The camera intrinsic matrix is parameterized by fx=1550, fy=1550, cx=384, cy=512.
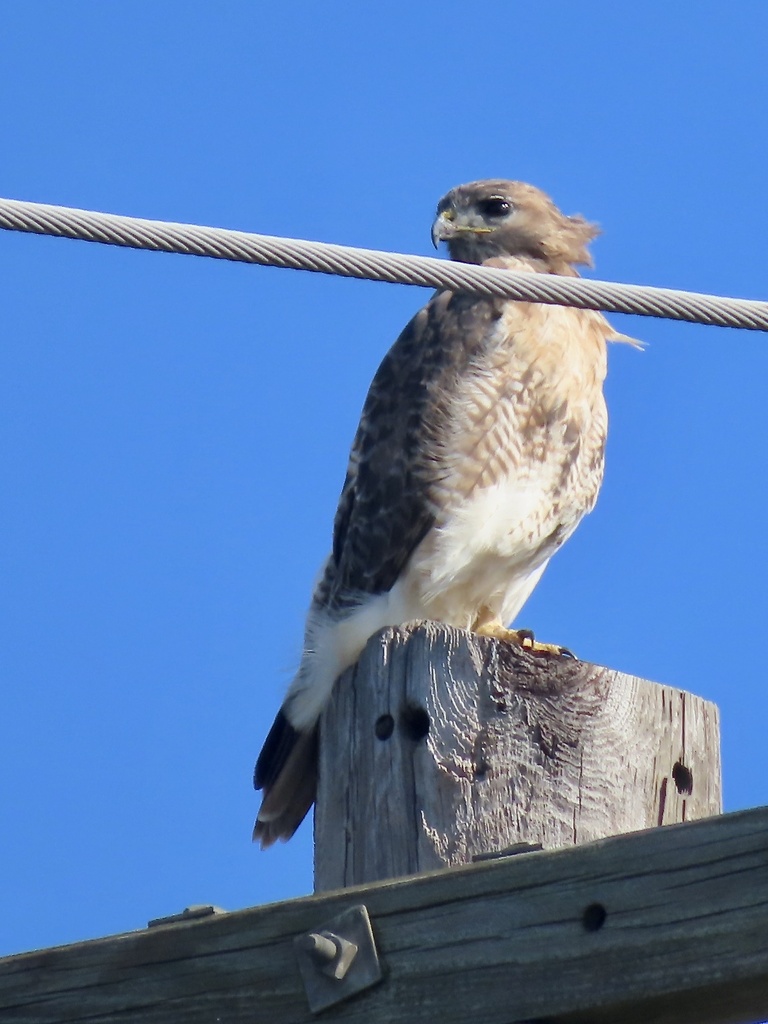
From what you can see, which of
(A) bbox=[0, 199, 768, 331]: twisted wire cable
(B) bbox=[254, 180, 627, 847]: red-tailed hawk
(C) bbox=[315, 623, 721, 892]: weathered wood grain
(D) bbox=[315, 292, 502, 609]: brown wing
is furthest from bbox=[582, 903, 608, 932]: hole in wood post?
(D) bbox=[315, 292, 502, 609]: brown wing

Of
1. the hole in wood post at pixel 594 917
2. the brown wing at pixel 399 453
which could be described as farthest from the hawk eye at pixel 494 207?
the hole in wood post at pixel 594 917

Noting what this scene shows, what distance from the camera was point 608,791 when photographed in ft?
7.88

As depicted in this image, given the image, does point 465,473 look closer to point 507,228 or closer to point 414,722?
point 507,228

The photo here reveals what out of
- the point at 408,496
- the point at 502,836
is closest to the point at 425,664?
the point at 502,836

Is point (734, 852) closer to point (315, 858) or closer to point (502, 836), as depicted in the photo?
point (502, 836)

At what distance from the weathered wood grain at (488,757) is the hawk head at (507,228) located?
10.6 feet

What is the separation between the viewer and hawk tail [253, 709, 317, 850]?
3.88m

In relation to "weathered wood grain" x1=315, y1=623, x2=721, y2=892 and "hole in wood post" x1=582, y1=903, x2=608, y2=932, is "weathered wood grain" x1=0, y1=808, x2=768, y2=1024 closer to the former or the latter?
"hole in wood post" x1=582, y1=903, x2=608, y2=932

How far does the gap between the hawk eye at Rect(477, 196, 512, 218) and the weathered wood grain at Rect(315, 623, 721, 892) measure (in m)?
3.32

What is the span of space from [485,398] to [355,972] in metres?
3.14

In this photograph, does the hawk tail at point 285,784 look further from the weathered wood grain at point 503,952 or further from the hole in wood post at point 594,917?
the hole in wood post at point 594,917

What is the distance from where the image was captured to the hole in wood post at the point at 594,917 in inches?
64.9

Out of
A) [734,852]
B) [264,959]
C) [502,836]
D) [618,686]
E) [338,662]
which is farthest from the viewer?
[338,662]

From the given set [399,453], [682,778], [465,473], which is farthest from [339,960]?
[399,453]
